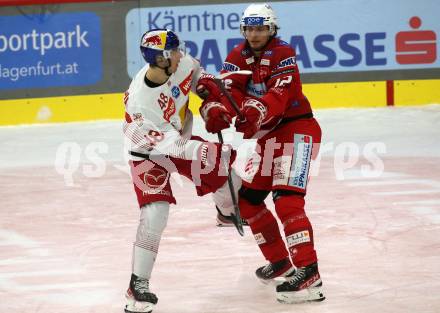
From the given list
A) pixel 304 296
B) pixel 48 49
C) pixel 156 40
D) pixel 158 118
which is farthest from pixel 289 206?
pixel 48 49

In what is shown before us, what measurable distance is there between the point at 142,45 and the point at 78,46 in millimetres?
6137

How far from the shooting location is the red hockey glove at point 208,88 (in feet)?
16.7

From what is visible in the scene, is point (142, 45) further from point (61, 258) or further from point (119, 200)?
point (119, 200)

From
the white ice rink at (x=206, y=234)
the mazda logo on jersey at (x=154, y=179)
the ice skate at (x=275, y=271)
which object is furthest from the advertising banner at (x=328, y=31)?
the mazda logo on jersey at (x=154, y=179)

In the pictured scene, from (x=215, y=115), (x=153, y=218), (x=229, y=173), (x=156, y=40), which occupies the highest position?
(x=156, y=40)

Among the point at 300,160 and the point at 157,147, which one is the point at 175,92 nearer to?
the point at 157,147

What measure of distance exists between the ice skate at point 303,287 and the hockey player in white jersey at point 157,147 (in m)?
0.63

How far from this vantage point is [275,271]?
17.9 feet

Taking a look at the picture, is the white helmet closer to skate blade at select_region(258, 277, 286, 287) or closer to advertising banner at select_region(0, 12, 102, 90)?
skate blade at select_region(258, 277, 286, 287)

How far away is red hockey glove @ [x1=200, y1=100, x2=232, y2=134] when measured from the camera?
16.4ft

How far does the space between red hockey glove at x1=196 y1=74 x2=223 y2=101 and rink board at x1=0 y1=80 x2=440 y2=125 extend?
5747 mm

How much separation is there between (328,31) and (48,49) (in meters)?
3.05

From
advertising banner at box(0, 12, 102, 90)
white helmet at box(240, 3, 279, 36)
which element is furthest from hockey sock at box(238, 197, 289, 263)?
advertising banner at box(0, 12, 102, 90)

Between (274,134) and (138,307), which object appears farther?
(274,134)
